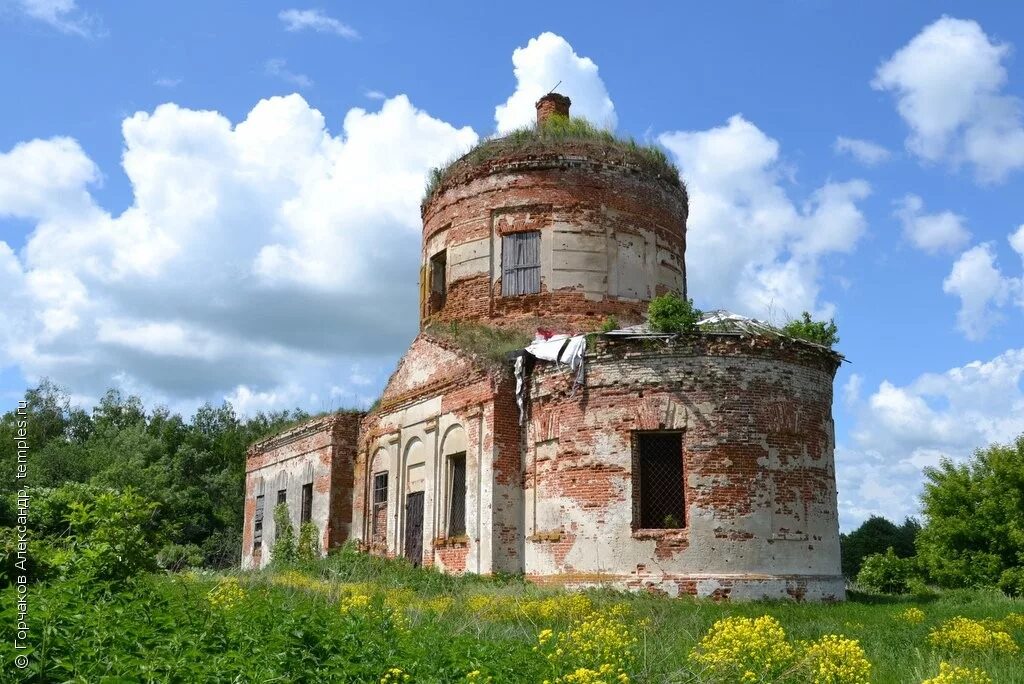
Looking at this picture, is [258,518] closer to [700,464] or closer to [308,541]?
[308,541]

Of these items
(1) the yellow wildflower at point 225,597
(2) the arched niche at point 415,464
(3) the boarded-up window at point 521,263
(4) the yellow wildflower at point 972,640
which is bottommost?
(4) the yellow wildflower at point 972,640

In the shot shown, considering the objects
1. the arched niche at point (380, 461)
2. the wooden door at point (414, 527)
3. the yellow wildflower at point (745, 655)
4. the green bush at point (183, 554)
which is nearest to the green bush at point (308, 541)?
the arched niche at point (380, 461)

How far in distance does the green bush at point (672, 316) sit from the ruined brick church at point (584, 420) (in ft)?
0.70

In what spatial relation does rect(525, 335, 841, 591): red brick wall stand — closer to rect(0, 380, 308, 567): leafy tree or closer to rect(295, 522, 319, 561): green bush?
rect(295, 522, 319, 561): green bush

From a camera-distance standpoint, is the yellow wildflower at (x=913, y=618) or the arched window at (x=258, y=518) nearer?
the yellow wildflower at (x=913, y=618)

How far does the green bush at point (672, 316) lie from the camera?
50.1ft

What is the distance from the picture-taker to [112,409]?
148ft

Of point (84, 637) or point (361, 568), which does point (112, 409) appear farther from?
point (84, 637)

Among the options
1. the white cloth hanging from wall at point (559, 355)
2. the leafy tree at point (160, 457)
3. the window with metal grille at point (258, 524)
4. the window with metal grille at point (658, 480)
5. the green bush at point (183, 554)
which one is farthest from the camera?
the leafy tree at point (160, 457)

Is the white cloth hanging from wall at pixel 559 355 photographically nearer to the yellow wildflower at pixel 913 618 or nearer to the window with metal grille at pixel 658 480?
the window with metal grille at pixel 658 480

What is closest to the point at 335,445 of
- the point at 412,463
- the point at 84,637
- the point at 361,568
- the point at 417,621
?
the point at 412,463

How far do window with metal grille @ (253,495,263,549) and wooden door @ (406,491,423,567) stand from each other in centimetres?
826

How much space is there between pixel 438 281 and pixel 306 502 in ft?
22.5

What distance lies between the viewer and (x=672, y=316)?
15.4 metres
